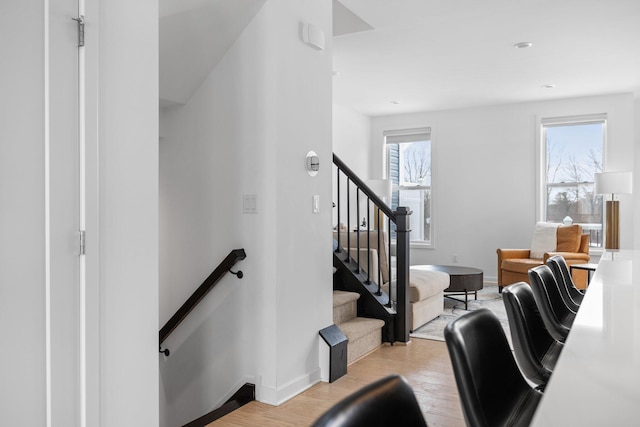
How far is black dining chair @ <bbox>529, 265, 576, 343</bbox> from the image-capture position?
88.4 inches

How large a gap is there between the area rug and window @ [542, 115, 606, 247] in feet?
5.29

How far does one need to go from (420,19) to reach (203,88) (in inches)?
85.4

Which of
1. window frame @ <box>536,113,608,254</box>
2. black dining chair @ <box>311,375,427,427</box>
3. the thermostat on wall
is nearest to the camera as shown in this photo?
black dining chair @ <box>311,375,427,427</box>

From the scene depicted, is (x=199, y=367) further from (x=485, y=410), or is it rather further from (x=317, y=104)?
(x=485, y=410)

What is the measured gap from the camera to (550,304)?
7.90 feet

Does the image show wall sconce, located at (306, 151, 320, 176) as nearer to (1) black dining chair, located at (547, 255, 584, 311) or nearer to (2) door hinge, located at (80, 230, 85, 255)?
(1) black dining chair, located at (547, 255, 584, 311)

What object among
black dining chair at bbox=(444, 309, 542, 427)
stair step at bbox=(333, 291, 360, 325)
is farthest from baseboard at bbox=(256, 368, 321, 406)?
black dining chair at bbox=(444, 309, 542, 427)

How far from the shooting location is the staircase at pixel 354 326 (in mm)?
4027

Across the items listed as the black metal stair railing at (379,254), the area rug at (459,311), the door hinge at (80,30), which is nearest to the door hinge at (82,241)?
the door hinge at (80,30)

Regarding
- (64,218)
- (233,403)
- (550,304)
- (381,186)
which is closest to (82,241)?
(64,218)

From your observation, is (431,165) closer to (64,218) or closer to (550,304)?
(550,304)

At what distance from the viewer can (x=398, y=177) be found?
30.3 feet

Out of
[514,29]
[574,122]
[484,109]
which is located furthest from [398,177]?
[514,29]

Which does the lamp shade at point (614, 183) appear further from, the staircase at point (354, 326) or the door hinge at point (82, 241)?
the door hinge at point (82, 241)
